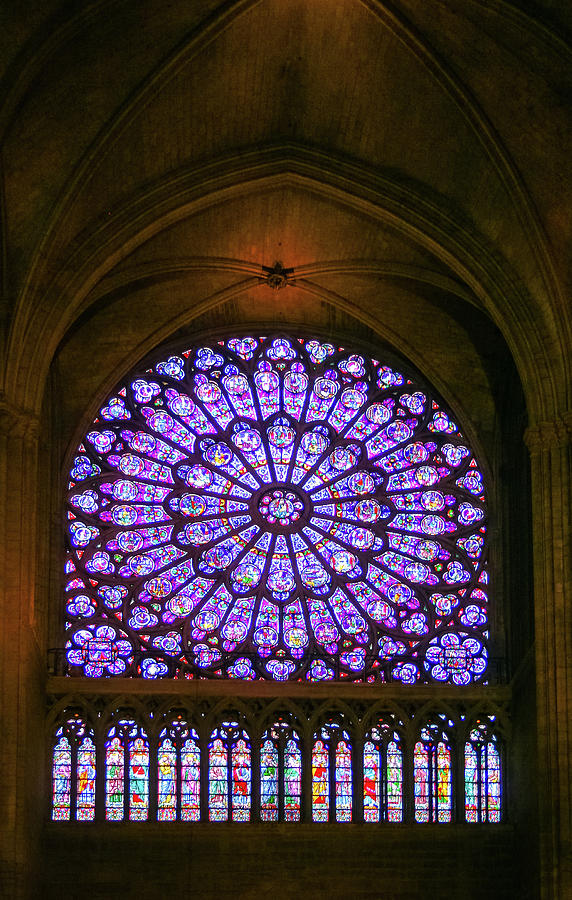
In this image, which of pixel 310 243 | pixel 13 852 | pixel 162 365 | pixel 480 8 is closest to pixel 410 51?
pixel 480 8

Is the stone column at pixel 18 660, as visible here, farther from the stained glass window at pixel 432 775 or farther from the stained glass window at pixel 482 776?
the stained glass window at pixel 482 776

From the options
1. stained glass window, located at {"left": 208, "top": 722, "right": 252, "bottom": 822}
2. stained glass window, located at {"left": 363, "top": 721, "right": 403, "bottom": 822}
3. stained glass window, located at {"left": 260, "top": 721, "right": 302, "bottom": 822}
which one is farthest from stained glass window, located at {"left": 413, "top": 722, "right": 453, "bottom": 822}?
stained glass window, located at {"left": 208, "top": 722, "right": 252, "bottom": 822}

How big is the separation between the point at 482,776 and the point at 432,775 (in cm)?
64

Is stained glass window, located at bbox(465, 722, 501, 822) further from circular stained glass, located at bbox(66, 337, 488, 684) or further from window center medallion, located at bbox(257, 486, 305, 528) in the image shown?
window center medallion, located at bbox(257, 486, 305, 528)

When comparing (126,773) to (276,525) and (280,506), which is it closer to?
(276,525)

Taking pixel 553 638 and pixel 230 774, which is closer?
pixel 553 638

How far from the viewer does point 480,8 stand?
23.4 m

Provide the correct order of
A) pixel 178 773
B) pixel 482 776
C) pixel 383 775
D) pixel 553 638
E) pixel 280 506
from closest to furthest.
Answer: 1. pixel 553 638
2. pixel 178 773
3. pixel 383 775
4. pixel 482 776
5. pixel 280 506

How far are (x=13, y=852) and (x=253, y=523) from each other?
6324 millimetres

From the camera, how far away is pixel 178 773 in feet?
87.4

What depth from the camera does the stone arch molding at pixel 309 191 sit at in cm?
2548

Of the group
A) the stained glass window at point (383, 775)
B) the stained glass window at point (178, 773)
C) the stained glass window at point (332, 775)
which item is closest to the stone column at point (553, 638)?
the stained glass window at point (383, 775)

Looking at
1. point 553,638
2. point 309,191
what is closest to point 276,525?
point 309,191

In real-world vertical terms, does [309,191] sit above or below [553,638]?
above
